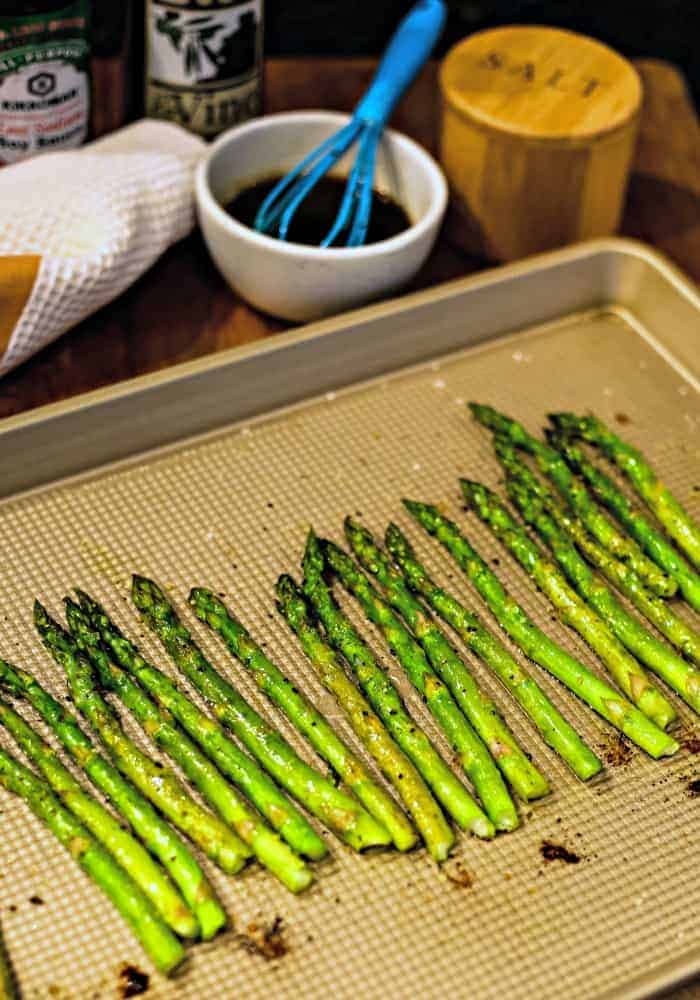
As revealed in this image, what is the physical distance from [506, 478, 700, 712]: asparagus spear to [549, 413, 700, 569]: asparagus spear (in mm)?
165

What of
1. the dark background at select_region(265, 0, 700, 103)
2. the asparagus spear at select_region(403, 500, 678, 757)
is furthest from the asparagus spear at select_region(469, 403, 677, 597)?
the dark background at select_region(265, 0, 700, 103)

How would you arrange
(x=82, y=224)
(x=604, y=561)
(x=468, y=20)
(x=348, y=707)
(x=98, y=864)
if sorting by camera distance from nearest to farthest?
(x=98, y=864) < (x=348, y=707) < (x=604, y=561) < (x=82, y=224) < (x=468, y=20)

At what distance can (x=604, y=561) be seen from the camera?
87.2 inches

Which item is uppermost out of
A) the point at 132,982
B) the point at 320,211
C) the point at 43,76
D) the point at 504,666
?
the point at 43,76

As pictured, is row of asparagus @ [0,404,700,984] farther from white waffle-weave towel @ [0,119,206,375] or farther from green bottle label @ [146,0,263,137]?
green bottle label @ [146,0,263,137]

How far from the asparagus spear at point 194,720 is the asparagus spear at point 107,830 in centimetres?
17

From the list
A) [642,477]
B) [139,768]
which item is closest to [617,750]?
[642,477]

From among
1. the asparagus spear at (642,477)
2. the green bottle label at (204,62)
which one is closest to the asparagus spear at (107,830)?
the asparagus spear at (642,477)

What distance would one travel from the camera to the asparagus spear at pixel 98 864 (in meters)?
1.69

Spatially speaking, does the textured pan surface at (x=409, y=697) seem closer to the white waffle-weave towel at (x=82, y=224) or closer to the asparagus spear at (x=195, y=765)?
the asparagus spear at (x=195, y=765)

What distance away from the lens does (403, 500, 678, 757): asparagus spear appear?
195 centimetres

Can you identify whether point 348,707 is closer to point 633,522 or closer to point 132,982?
point 132,982

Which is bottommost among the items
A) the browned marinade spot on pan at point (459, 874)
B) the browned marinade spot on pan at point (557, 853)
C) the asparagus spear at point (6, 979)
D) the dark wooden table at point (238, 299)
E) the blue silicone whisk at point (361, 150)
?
the asparagus spear at point (6, 979)

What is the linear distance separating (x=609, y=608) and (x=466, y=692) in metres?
0.30
